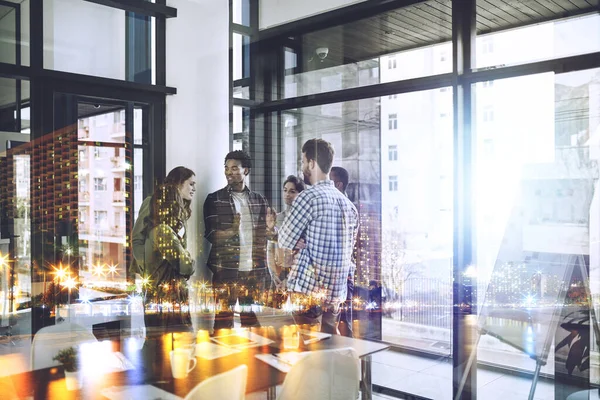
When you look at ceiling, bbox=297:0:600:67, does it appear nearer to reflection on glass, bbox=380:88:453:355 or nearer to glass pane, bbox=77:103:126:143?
reflection on glass, bbox=380:88:453:355

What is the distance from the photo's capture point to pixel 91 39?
188 cm

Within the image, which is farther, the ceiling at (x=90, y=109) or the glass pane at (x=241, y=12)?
the glass pane at (x=241, y=12)

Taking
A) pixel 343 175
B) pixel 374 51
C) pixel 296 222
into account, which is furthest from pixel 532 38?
pixel 296 222

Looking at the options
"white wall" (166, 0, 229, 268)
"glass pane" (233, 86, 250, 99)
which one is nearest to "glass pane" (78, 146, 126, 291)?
"white wall" (166, 0, 229, 268)

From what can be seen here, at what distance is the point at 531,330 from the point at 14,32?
187 cm

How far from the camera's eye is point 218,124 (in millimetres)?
2182

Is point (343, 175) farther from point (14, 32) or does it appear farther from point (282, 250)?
point (14, 32)

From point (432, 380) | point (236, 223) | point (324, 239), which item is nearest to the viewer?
point (432, 380)

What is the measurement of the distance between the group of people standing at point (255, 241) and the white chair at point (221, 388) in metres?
0.74

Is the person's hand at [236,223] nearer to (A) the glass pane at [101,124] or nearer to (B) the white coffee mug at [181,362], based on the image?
(A) the glass pane at [101,124]

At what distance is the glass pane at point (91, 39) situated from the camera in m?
1.81

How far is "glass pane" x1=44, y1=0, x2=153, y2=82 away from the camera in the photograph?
1.81m

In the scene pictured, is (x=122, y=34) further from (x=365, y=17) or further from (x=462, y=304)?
(x=462, y=304)

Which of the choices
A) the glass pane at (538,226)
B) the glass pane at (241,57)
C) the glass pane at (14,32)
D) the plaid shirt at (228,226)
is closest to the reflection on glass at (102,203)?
the glass pane at (14,32)
